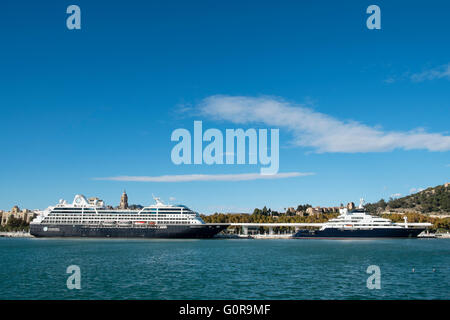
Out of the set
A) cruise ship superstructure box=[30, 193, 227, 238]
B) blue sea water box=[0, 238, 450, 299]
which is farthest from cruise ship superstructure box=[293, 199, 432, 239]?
blue sea water box=[0, 238, 450, 299]

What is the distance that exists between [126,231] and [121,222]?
4005 mm

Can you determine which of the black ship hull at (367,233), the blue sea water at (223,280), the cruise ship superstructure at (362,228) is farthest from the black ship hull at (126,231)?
the blue sea water at (223,280)

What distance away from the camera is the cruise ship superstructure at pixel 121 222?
4958 inches

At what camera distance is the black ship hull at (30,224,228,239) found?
12556cm

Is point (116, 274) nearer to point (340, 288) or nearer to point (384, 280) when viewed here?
point (340, 288)

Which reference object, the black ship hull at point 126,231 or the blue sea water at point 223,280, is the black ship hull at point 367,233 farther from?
the blue sea water at point 223,280

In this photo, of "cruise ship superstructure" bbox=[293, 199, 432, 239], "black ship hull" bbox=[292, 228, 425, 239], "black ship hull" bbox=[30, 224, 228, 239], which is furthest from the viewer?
"black ship hull" bbox=[30, 224, 228, 239]

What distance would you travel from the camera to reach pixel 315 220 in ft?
628

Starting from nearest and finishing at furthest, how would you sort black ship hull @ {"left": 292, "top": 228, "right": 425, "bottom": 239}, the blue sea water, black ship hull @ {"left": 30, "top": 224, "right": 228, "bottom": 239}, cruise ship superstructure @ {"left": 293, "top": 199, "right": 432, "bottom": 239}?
1. the blue sea water
2. black ship hull @ {"left": 292, "top": 228, "right": 425, "bottom": 239}
3. cruise ship superstructure @ {"left": 293, "top": 199, "right": 432, "bottom": 239}
4. black ship hull @ {"left": 30, "top": 224, "right": 228, "bottom": 239}

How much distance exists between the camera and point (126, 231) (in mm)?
126688

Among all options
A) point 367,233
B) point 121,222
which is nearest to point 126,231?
point 121,222

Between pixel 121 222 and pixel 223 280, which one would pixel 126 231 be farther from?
pixel 223 280

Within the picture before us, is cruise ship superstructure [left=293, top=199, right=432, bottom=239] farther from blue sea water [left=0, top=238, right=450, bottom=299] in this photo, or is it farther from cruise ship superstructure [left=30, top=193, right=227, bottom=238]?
blue sea water [left=0, top=238, right=450, bottom=299]

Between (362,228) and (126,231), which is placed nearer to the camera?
(362,228)
